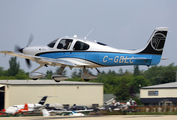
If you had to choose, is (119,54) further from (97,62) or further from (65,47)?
(65,47)

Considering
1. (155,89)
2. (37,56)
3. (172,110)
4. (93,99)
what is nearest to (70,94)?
(93,99)

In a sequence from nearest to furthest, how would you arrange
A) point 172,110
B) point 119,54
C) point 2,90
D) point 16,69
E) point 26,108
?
point 119,54, point 172,110, point 26,108, point 2,90, point 16,69

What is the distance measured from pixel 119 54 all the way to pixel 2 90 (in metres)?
29.9

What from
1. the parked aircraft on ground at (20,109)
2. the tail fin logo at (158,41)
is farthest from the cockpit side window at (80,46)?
the parked aircraft on ground at (20,109)

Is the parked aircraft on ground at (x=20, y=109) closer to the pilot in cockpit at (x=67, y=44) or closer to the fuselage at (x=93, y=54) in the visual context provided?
the fuselage at (x=93, y=54)

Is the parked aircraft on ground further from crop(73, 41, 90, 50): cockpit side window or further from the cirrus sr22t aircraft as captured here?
crop(73, 41, 90, 50): cockpit side window

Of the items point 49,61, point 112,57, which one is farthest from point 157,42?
point 49,61

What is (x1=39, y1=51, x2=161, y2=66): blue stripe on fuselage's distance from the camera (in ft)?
61.8

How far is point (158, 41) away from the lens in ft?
61.7

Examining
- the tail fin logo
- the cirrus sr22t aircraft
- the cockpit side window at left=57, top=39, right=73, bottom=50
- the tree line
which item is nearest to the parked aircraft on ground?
the cirrus sr22t aircraft

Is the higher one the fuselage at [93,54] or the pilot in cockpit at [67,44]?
the pilot in cockpit at [67,44]

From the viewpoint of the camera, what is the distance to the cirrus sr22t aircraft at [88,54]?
18844mm

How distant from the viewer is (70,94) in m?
47.3

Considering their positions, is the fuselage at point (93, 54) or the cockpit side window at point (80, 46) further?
the cockpit side window at point (80, 46)
